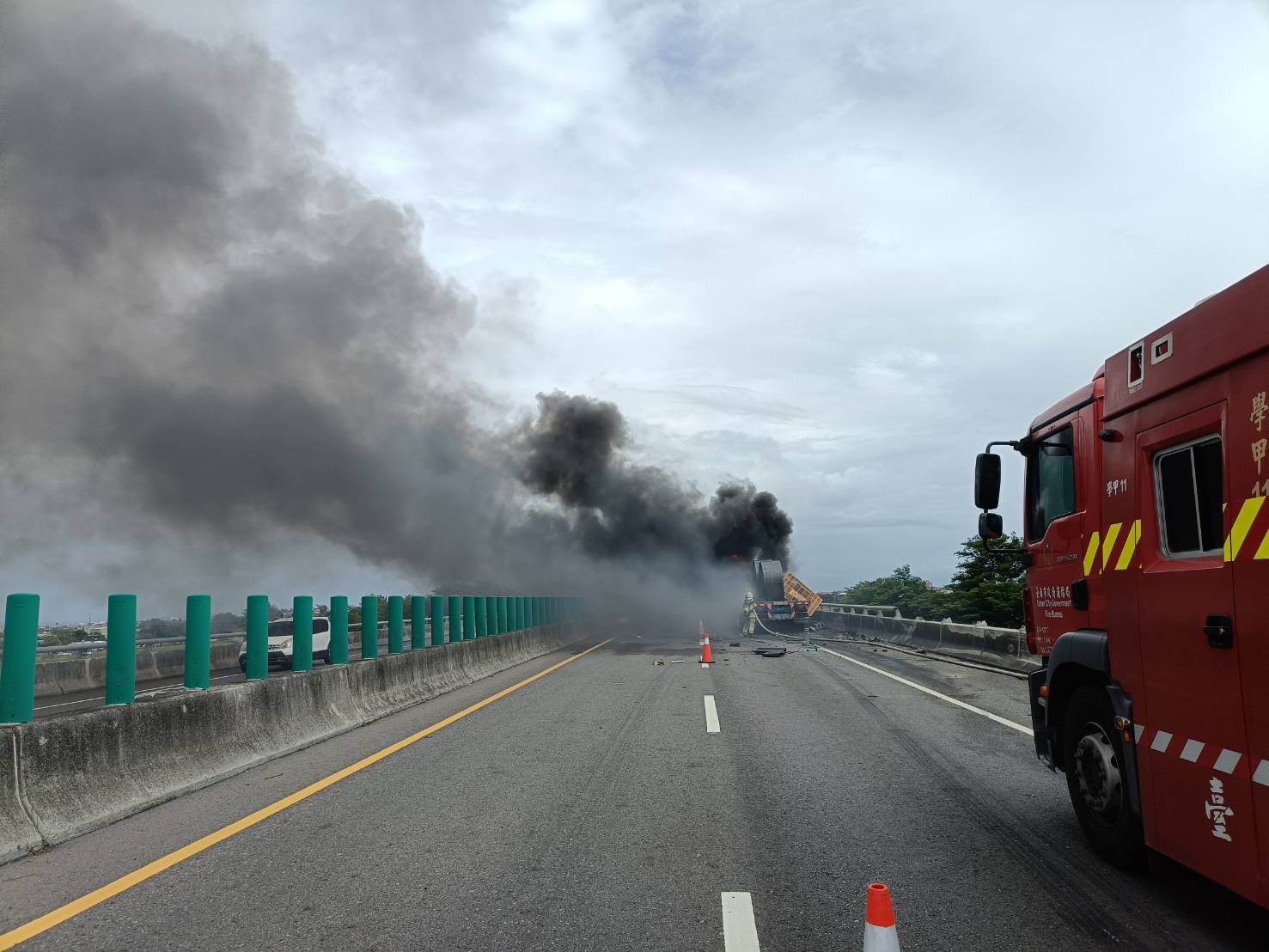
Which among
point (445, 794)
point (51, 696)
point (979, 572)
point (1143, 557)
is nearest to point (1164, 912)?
point (1143, 557)

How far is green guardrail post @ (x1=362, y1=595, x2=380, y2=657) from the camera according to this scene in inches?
462

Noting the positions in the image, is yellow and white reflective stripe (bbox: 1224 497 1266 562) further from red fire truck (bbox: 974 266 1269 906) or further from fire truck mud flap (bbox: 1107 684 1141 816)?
fire truck mud flap (bbox: 1107 684 1141 816)

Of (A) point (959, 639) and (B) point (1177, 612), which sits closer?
(B) point (1177, 612)

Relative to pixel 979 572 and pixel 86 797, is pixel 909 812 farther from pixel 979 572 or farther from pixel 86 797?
pixel 979 572

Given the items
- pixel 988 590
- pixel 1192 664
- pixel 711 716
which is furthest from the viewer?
pixel 988 590

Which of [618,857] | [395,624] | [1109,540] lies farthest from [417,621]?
[1109,540]

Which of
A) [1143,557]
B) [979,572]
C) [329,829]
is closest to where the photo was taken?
[1143,557]

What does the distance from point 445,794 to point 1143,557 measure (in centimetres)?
482

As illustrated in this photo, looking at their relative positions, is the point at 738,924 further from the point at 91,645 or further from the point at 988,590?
the point at 988,590

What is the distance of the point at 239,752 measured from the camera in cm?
779

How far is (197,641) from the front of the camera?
25.4ft

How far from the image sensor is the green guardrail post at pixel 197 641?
7672 millimetres

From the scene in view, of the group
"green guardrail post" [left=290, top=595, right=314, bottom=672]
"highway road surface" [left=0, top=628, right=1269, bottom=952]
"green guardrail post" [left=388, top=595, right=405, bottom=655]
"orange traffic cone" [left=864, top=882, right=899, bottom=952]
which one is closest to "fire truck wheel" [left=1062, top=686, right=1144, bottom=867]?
"highway road surface" [left=0, top=628, right=1269, bottom=952]

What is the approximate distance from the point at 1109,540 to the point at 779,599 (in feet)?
117
